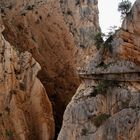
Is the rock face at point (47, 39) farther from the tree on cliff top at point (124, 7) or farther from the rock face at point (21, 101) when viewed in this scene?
the tree on cliff top at point (124, 7)

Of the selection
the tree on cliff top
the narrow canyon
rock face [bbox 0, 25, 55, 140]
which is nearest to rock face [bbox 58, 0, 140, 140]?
the narrow canyon

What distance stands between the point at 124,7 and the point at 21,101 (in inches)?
493

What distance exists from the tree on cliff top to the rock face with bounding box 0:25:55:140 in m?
11.9

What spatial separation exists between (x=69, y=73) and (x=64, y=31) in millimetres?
3501

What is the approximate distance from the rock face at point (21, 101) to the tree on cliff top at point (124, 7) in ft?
39.2

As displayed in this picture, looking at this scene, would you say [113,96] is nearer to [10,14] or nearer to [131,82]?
[131,82]

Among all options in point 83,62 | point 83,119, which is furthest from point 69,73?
point 83,119

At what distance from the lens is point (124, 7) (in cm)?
2502

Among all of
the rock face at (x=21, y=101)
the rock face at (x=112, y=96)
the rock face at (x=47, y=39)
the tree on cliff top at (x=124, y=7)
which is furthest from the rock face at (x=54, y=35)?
the tree on cliff top at (x=124, y=7)

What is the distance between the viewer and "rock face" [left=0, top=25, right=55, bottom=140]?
111 feet

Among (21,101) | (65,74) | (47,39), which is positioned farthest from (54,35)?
(21,101)

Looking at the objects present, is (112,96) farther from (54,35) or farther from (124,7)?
(54,35)

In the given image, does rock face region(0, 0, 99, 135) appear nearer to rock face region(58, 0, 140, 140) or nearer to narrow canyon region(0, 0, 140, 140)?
narrow canyon region(0, 0, 140, 140)

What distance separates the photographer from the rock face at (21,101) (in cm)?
3375
